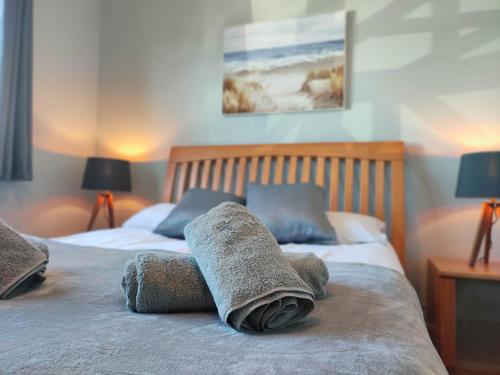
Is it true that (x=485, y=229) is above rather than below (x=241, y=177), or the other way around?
below

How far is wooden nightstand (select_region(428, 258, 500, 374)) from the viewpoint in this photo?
1590 mm

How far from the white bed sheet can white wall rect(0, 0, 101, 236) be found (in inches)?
30.3

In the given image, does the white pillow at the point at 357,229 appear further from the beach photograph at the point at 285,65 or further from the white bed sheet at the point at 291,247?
the beach photograph at the point at 285,65

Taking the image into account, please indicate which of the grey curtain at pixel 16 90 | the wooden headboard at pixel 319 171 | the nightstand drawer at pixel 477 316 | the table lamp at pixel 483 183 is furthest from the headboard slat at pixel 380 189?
the grey curtain at pixel 16 90

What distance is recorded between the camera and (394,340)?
2.05 ft

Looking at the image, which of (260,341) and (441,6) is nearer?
(260,341)

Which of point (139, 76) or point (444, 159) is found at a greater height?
point (139, 76)

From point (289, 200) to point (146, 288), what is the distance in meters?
1.20

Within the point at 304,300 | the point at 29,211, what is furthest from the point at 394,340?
the point at 29,211

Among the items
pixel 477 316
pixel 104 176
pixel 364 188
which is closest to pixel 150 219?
pixel 104 176

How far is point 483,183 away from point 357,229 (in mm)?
601

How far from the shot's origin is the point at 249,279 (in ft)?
2.22

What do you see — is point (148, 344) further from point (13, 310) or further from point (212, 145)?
point (212, 145)

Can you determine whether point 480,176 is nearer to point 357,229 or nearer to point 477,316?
point 357,229
